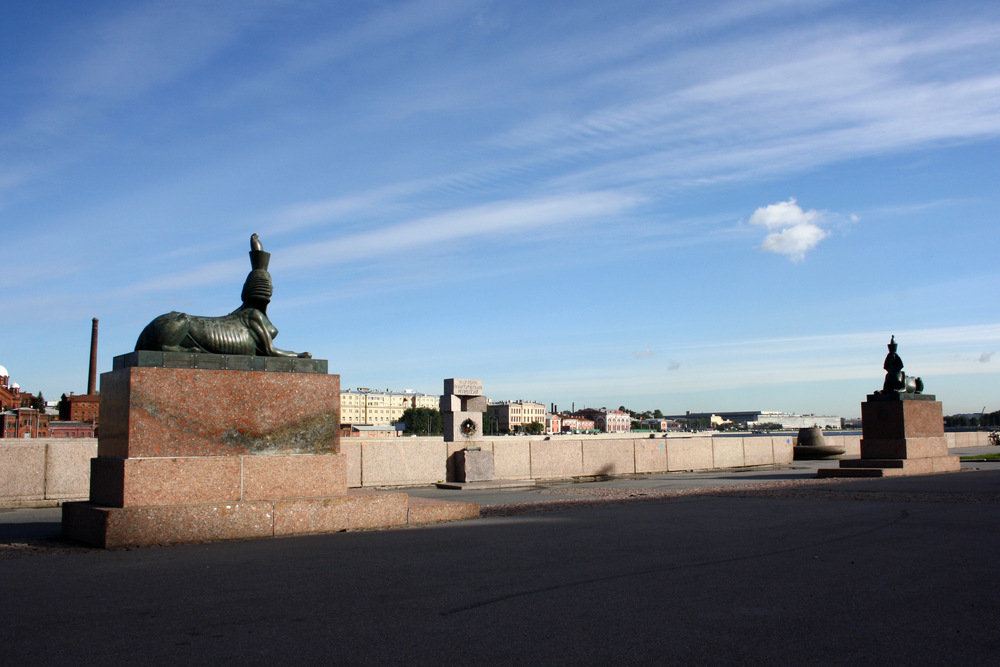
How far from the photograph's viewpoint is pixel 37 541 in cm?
777

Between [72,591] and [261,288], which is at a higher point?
[261,288]

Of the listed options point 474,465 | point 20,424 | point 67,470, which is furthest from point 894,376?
point 20,424

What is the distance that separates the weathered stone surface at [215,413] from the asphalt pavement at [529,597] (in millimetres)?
1172

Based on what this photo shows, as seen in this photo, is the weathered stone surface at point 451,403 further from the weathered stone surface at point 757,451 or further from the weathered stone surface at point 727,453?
the weathered stone surface at point 757,451

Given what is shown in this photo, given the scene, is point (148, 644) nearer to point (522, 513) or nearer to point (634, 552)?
point (634, 552)

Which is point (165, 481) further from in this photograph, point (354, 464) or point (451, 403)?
point (451, 403)

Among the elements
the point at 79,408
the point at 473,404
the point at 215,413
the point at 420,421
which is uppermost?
the point at 79,408

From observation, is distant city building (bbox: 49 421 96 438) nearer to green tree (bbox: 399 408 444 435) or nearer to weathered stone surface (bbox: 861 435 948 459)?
weathered stone surface (bbox: 861 435 948 459)

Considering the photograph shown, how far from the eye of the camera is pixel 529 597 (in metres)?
5.18

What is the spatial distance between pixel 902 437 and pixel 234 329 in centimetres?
1707

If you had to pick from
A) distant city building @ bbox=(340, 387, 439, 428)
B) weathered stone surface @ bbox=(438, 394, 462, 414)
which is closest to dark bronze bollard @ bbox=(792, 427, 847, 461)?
weathered stone surface @ bbox=(438, 394, 462, 414)

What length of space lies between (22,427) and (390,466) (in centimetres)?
6366

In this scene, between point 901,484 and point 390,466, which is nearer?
point 901,484

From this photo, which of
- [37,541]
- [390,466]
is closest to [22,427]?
[390,466]
